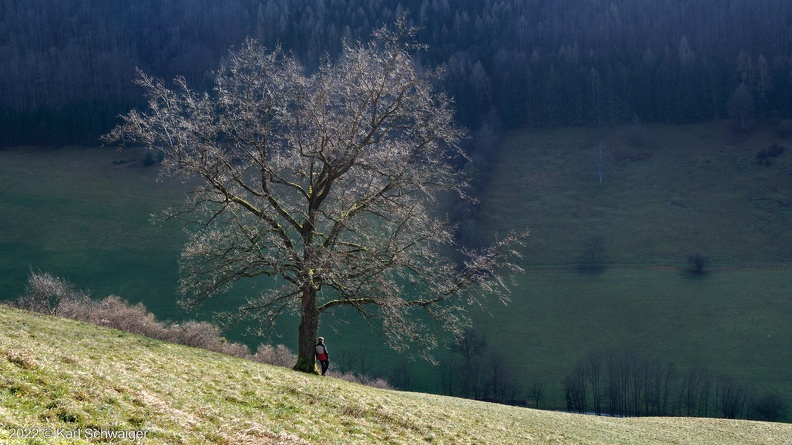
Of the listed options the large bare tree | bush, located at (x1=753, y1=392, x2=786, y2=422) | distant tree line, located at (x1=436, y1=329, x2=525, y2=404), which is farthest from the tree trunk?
bush, located at (x1=753, y1=392, x2=786, y2=422)

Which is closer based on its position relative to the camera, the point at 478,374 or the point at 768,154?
the point at 478,374

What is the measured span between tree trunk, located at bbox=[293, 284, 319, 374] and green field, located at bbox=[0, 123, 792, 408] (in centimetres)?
4270

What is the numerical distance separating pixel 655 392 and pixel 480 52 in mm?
103365

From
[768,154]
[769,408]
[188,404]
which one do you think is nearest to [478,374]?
[769,408]

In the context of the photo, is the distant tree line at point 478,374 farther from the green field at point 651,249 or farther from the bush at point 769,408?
the bush at point 769,408

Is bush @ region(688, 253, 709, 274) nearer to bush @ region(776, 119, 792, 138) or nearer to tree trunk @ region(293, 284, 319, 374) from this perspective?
bush @ region(776, 119, 792, 138)

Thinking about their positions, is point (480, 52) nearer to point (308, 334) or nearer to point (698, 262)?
point (698, 262)

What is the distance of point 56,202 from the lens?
98062 mm

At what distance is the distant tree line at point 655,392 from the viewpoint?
60.4 m

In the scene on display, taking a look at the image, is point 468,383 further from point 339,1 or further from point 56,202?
point 339,1

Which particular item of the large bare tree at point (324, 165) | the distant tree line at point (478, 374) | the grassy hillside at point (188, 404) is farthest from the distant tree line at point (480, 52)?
the grassy hillside at point (188, 404)

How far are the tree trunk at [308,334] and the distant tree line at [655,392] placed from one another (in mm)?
43123

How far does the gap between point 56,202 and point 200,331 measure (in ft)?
210

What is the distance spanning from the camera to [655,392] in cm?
6581
